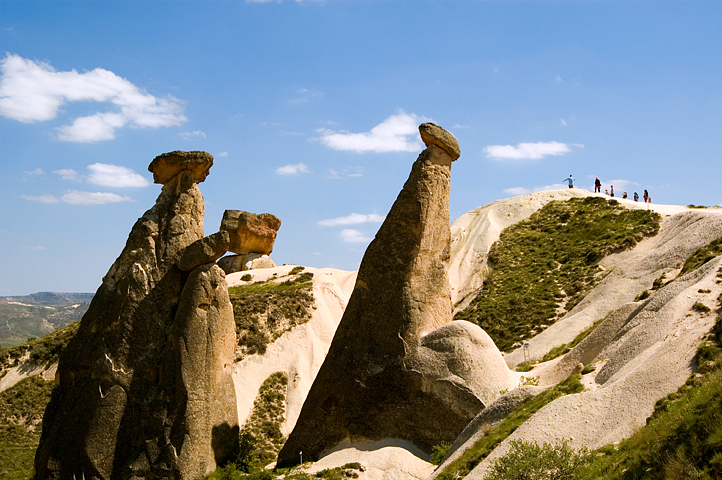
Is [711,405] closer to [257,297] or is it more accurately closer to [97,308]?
[97,308]

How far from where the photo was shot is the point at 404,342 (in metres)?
19.8

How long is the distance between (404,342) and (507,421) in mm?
4333

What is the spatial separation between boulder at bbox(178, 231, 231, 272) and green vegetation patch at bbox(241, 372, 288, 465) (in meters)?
11.1

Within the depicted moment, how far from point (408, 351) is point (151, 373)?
755cm

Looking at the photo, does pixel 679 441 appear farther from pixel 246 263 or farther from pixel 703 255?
pixel 246 263

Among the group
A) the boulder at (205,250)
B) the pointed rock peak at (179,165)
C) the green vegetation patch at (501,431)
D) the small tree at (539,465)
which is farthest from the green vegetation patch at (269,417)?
the small tree at (539,465)

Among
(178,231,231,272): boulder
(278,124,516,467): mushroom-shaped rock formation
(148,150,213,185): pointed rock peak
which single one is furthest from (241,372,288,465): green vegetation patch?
(148,150,213,185): pointed rock peak

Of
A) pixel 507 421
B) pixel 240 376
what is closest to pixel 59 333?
pixel 240 376

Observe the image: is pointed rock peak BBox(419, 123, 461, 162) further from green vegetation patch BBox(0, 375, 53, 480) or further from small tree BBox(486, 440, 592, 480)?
green vegetation patch BBox(0, 375, 53, 480)

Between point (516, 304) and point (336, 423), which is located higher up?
point (516, 304)

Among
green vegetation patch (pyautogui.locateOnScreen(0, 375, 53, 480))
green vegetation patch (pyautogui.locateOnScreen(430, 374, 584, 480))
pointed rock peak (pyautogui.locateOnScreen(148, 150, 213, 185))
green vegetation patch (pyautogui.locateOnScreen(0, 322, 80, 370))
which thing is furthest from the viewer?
green vegetation patch (pyautogui.locateOnScreen(0, 322, 80, 370))

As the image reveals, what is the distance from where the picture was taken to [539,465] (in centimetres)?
1264

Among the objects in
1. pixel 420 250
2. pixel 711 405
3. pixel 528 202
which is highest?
pixel 528 202

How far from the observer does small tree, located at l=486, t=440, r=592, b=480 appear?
41.4ft
